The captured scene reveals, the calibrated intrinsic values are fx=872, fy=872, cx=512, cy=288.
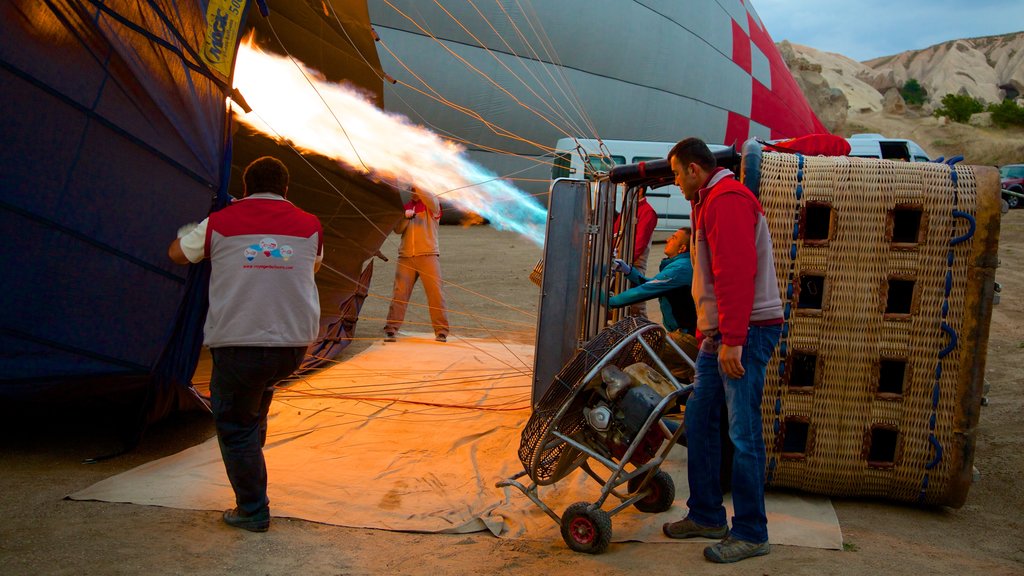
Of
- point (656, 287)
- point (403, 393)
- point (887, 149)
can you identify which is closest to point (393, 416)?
point (403, 393)

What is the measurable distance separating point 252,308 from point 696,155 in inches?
67.2

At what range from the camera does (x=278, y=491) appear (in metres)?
3.79

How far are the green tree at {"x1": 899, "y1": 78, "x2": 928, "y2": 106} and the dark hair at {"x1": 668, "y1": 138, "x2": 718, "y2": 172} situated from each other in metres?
51.9

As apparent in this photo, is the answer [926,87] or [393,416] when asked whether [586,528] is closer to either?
[393,416]

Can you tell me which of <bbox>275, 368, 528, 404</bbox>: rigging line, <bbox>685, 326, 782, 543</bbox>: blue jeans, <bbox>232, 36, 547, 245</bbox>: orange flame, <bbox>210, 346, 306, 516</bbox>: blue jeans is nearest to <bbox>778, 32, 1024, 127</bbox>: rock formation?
<bbox>232, 36, 547, 245</bbox>: orange flame

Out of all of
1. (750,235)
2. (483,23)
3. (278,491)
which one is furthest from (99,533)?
(483,23)

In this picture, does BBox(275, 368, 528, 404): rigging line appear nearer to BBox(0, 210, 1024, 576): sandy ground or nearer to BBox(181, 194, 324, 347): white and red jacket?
BBox(0, 210, 1024, 576): sandy ground

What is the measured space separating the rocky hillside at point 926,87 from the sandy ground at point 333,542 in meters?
29.9

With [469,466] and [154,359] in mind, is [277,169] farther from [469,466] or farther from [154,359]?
[469,466]

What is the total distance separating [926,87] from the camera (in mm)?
59594

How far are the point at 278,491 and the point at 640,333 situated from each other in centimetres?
171

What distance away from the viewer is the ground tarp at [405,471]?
3.52 metres

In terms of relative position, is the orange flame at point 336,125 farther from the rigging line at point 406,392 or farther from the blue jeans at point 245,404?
the blue jeans at point 245,404

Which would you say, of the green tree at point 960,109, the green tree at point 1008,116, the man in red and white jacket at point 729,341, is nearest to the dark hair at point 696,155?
the man in red and white jacket at point 729,341
